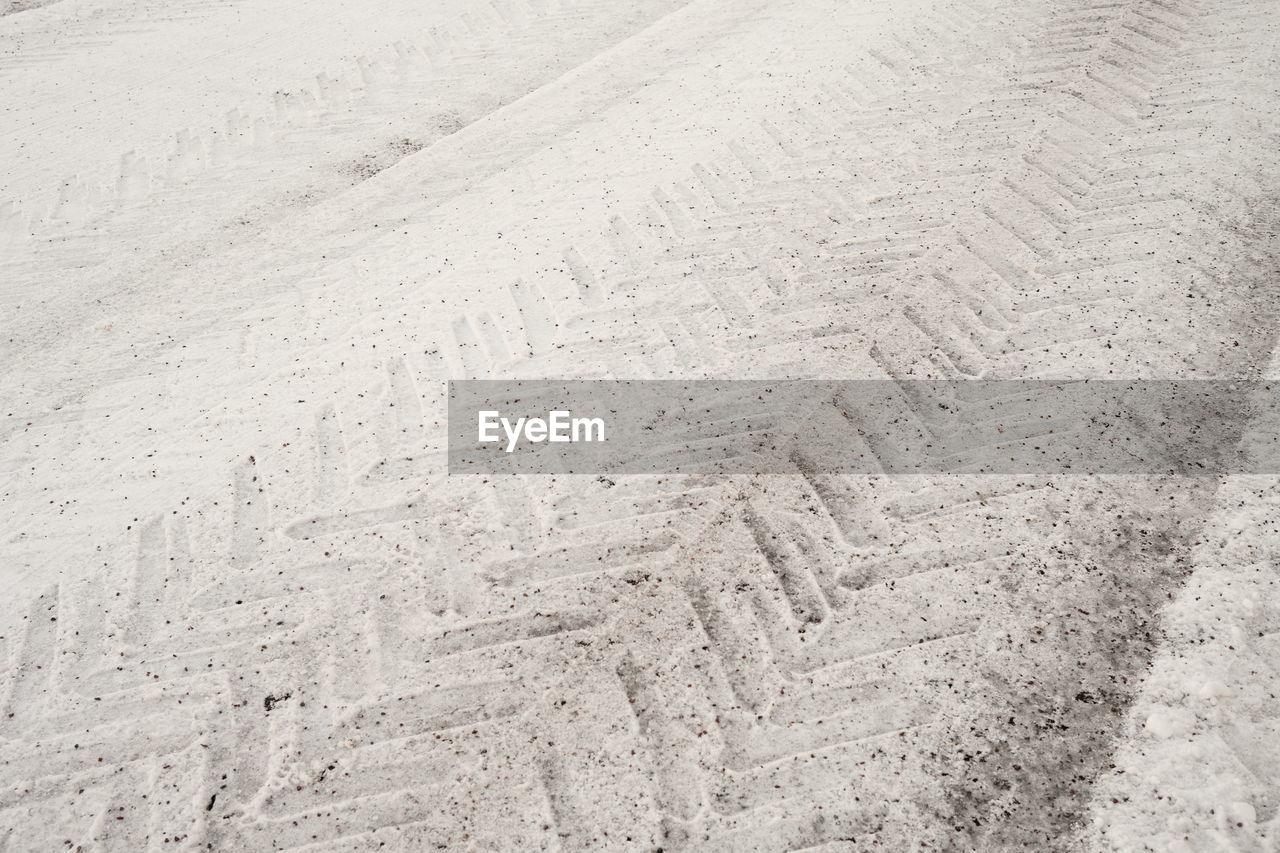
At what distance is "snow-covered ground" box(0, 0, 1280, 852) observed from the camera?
3.02m

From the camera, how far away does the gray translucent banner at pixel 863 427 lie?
4039 millimetres

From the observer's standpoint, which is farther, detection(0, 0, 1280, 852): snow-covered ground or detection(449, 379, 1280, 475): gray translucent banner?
detection(449, 379, 1280, 475): gray translucent banner

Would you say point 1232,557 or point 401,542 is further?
point 401,542

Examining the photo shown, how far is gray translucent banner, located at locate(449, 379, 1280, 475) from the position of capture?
13.3 feet

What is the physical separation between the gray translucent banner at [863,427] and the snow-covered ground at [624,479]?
0.11 meters

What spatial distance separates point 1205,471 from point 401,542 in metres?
3.50

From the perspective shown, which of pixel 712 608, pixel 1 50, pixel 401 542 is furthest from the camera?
pixel 1 50

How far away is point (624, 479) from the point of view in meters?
4.05

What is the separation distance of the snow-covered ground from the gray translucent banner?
114 millimetres

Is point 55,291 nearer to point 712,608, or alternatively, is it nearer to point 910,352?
point 712,608

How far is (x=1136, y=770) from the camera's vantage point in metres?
2.95

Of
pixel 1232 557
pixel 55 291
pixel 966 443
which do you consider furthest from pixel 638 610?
pixel 55 291

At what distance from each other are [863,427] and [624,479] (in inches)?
45.4

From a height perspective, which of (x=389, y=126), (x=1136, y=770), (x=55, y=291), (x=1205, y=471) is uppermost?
(x=389, y=126)
